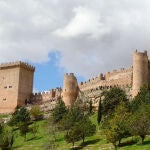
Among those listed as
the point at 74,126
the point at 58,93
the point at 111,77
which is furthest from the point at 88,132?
the point at 58,93

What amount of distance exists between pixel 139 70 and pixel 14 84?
2994cm

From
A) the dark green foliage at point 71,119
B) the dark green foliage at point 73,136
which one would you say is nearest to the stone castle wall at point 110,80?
the dark green foliage at point 71,119

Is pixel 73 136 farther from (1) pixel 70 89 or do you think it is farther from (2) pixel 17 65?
(2) pixel 17 65

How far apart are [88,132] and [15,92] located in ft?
127

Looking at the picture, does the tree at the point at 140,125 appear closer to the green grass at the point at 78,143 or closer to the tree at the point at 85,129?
the green grass at the point at 78,143

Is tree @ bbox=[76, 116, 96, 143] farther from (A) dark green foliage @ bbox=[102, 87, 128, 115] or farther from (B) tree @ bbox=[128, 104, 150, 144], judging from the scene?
(A) dark green foliage @ bbox=[102, 87, 128, 115]

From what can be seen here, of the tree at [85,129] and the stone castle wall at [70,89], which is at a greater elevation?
the stone castle wall at [70,89]

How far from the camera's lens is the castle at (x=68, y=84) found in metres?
79.7

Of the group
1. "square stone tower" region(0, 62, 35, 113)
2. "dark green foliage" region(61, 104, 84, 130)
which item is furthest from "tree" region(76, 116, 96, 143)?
"square stone tower" region(0, 62, 35, 113)

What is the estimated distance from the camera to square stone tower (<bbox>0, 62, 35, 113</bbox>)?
9875 cm

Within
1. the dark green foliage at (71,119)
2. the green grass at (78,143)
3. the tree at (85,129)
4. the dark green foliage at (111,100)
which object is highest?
the dark green foliage at (111,100)

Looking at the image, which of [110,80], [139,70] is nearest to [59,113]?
[110,80]

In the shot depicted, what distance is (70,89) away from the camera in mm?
90188

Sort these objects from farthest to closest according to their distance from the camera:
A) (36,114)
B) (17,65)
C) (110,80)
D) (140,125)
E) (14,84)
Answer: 1. (17,65)
2. (14,84)
3. (110,80)
4. (36,114)
5. (140,125)
